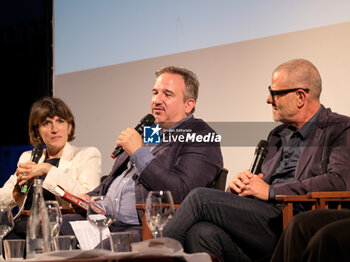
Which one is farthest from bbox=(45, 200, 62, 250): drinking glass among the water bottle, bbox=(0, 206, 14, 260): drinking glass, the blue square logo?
the blue square logo

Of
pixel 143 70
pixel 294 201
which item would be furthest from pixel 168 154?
pixel 143 70

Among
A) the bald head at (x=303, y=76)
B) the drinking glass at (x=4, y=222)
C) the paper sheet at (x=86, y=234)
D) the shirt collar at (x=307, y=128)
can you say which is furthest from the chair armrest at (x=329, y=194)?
the drinking glass at (x=4, y=222)

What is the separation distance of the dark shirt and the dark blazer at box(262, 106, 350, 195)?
0.05 metres

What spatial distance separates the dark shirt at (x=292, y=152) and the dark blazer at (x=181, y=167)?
0.34 m

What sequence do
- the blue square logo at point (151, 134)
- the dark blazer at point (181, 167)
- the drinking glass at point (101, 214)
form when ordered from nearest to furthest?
the drinking glass at point (101, 214)
the dark blazer at point (181, 167)
the blue square logo at point (151, 134)

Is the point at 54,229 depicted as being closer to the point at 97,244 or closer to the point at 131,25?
the point at 97,244

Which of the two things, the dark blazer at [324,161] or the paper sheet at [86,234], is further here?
the paper sheet at [86,234]

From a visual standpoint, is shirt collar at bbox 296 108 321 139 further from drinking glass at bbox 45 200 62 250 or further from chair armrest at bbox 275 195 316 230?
drinking glass at bbox 45 200 62 250

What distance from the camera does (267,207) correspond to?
7.82 feet

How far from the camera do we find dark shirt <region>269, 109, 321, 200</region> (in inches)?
107

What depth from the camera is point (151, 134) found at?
9.91ft

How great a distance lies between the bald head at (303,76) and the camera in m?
2.79

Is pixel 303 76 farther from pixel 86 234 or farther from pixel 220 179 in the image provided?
pixel 86 234

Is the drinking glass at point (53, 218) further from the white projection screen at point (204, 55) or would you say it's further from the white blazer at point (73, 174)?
the white projection screen at point (204, 55)
